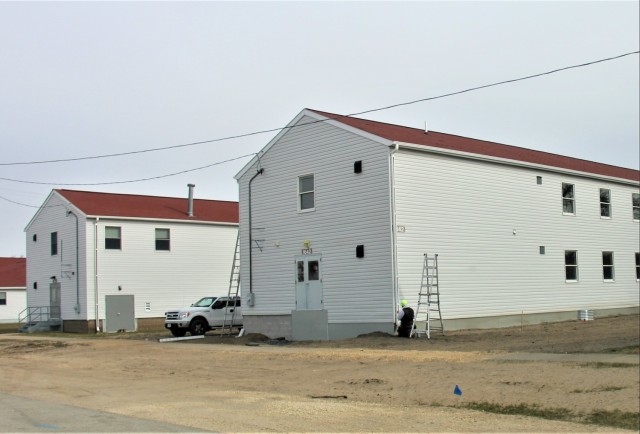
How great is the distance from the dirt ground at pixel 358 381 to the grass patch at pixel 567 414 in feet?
0.27

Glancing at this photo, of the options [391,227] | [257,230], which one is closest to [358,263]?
[391,227]

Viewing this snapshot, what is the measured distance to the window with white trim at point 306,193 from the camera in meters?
26.0

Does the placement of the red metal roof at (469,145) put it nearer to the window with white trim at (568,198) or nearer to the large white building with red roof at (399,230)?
the large white building with red roof at (399,230)

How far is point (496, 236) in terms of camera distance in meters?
26.6

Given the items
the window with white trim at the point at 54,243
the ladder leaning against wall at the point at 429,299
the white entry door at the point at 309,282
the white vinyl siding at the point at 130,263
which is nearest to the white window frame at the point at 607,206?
the ladder leaning against wall at the point at 429,299

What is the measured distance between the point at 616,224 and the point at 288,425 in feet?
86.9

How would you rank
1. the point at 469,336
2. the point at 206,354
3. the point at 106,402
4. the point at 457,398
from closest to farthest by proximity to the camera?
the point at 457,398, the point at 106,402, the point at 206,354, the point at 469,336

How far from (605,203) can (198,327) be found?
1830cm

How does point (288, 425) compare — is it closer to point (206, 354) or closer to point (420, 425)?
point (420, 425)

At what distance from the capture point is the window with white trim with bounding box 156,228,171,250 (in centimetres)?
4057

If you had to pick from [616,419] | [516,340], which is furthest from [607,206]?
[616,419]

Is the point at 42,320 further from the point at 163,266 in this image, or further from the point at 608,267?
the point at 608,267

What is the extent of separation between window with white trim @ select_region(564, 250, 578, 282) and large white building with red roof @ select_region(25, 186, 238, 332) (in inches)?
786

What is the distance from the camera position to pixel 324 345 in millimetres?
22000
